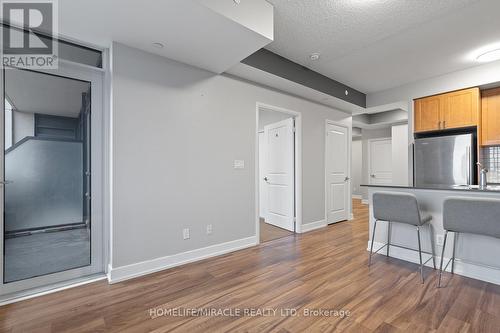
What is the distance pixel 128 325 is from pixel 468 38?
4740 millimetres

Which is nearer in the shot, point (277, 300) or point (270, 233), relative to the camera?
point (277, 300)

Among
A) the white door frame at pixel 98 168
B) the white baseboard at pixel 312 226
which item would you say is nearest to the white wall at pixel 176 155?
the white door frame at pixel 98 168

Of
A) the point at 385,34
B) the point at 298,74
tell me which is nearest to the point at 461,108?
the point at 385,34

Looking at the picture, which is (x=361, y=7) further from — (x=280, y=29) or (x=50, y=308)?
(x=50, y=308)

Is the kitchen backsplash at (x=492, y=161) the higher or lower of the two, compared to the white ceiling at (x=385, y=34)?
lower

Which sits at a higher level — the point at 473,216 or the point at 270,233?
the point at 473,216

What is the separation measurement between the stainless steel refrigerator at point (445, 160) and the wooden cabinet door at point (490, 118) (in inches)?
7.6

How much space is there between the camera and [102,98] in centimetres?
251

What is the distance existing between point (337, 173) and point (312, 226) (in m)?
→ 1.33

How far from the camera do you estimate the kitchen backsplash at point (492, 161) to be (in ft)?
12.0

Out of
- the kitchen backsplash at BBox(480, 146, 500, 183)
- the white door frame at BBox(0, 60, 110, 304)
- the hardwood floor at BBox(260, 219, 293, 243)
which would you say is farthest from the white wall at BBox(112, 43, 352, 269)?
the kitchen backsplash at BBox(480, 146, 500, 183)

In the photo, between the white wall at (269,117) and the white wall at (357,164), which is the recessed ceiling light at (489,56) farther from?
the white wall at (357,164)

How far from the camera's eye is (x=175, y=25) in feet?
6.71

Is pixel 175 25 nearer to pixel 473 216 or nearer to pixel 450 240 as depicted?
pixel 473 216
